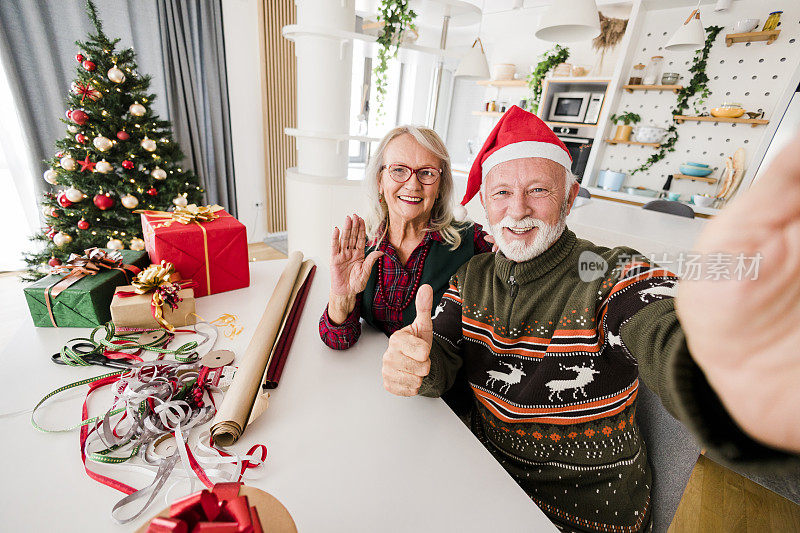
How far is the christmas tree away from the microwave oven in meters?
4.42

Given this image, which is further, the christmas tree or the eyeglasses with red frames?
the christmas tree

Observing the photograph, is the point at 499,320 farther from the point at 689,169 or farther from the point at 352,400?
the point at 689,169

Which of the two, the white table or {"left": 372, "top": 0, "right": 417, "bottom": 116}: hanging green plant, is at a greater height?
{"left": 372, "top": 0, "right": 417, "bottom": 116}: hanging green plant

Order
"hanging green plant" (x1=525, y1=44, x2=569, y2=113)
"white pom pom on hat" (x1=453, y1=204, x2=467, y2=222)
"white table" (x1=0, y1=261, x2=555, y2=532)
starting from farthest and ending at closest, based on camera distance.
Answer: "hanging green plant" (x1=525, y1=44, x2=569, y2=113)
"white pom pom on hat" (x1=453, y1=204, x2=467, y2=222)
"white table" (x1=0, y1=261, x2=555, y2=532)

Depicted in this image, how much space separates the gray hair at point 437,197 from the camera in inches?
47.8

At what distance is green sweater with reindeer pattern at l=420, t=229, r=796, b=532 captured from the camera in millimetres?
766

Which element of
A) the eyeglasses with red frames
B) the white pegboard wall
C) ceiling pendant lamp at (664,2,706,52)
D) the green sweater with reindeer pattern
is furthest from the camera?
the white pegboard wall

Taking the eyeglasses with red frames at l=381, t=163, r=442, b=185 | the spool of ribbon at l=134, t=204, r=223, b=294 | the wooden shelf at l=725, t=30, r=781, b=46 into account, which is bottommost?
the spool of ribbon at l=134, t=204, r=223, b=294

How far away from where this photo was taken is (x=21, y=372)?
745 millimetres

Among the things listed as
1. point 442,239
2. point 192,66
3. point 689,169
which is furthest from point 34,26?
point 689,169

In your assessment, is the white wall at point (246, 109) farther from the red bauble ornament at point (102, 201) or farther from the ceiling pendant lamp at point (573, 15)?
the ceiling pendant lamp at point (573, 15)

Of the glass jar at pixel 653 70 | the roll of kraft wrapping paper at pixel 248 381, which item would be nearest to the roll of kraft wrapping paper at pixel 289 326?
the roll of kraft wrapping paper at pixel 248 381

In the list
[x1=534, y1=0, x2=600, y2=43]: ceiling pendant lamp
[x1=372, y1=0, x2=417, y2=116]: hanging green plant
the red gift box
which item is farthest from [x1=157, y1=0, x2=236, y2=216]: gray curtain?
[x1=534, y1=0, x2=600, y2=43]: ceiling pendant lamp

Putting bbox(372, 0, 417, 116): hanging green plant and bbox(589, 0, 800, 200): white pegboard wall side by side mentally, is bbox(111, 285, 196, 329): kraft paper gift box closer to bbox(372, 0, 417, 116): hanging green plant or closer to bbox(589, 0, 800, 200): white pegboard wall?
bbox(372, 0, 417, 116): hanging green plant
